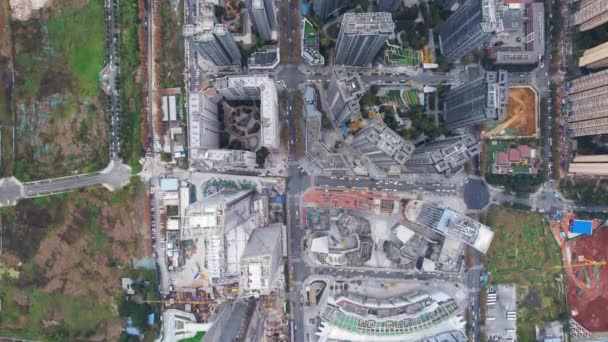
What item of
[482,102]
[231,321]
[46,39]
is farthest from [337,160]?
[46,39]

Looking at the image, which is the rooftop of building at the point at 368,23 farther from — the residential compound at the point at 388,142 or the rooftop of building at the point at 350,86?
the residential compound at the point at 388,142

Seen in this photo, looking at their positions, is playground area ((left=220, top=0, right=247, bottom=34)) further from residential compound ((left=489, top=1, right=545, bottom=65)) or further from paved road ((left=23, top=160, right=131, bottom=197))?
residential compound ((left=489, top=1, right=545, bottom=65))

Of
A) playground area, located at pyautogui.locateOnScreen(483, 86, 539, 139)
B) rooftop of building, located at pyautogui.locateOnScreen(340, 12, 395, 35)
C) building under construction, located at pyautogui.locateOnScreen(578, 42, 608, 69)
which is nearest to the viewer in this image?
rooftop of building, located at pyautogui.locateOnScreen(340, 12, 395, 35)

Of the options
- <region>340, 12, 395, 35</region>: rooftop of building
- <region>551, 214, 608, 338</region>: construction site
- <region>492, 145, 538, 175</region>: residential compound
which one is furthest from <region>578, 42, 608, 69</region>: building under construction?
→ <region>340, 12, 395, 35</region>: rooftop of building

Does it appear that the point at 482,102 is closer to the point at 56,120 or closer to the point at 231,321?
the point at 231,321

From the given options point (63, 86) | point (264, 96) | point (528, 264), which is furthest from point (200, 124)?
point (528, 264)

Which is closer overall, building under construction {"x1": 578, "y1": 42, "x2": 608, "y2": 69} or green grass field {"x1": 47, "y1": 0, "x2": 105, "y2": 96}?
building under construction {"x1": 578, "y1": 42, "x2": 608, "y2": 69}
